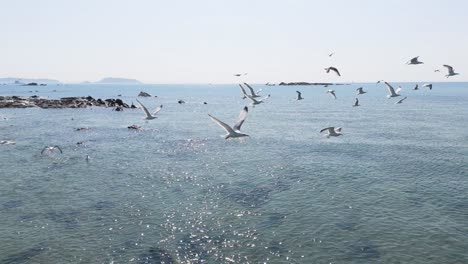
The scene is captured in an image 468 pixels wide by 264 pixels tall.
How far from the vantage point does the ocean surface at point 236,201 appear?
21.3 m

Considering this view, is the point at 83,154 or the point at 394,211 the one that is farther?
the point at 83,154

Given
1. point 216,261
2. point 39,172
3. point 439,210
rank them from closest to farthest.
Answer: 1. point 216,261
2. point 439,210
3. point 39,172

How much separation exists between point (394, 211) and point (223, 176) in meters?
15.6

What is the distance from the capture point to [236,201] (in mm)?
29344

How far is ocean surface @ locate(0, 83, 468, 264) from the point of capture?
21.3 metres

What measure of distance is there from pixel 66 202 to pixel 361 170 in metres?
26.8

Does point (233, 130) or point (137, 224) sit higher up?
point (233, 130)

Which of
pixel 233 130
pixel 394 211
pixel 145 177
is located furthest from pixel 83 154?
pixel 394 211

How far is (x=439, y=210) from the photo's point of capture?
89.0 feet

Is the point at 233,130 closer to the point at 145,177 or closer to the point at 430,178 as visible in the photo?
the point at 145,177

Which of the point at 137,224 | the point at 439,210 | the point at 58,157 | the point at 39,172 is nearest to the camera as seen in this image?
the point at 137,224

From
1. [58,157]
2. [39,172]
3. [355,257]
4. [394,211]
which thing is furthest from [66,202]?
[394,211]

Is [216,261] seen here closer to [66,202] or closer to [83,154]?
[66,202]

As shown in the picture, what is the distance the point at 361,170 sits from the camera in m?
38.7
